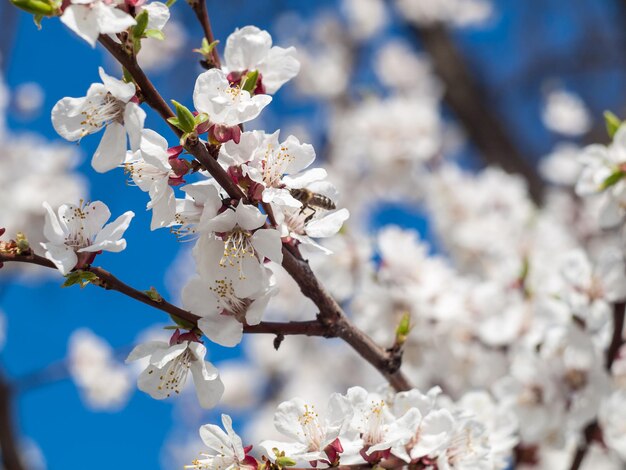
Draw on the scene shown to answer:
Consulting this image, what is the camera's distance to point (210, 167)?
950 millimetres

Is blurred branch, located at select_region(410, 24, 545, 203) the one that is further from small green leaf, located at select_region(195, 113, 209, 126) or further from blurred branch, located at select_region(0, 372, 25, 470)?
small green leaf, located at select_region(195, 113, 209, 126)

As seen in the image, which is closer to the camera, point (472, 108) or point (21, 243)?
point (21, 243)

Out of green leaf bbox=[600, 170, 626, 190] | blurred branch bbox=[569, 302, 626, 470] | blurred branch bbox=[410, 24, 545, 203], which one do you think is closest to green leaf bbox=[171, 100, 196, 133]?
green leaf bbox=[600, 170, 626, 190]

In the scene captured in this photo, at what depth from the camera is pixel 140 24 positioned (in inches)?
36.5

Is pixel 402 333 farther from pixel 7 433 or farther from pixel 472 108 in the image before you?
pixel 472 108

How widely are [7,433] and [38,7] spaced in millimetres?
2543

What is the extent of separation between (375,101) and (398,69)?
2160 mm

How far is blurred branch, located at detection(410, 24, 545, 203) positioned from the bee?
387 cm

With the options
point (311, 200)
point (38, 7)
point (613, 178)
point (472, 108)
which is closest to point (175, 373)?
point (311, 200)

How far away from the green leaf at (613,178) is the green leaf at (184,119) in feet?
3.19

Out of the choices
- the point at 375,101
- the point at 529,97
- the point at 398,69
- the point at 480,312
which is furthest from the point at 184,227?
the point at 529,97

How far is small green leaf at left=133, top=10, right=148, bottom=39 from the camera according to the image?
3.04ft

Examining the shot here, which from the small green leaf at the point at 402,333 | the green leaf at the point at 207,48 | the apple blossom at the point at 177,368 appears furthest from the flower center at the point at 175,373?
the green leaf at the point at 207,48

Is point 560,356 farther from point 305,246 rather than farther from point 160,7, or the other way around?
point 160,7
